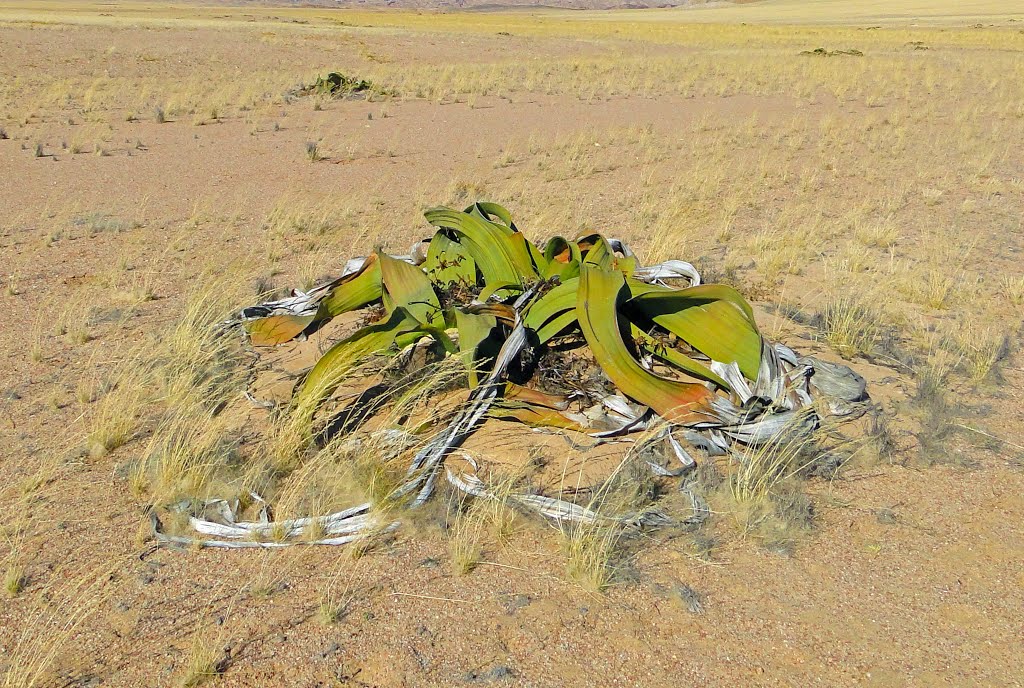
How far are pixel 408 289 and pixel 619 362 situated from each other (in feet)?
4.17

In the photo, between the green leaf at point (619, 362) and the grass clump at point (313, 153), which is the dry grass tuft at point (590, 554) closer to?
the green leaf at point (619, 362)

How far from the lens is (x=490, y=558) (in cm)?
325

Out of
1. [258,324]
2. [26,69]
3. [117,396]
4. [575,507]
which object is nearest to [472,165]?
[258,324]

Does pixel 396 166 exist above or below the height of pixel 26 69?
above

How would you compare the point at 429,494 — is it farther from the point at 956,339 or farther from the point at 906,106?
the point at 906,106

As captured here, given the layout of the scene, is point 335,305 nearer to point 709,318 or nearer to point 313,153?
point 709,318

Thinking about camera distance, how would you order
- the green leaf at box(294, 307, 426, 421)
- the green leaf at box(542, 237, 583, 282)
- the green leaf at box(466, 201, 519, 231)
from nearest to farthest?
the green leaf at box(294, 307, 426, 421) < the green leaf at box(542, 237, 583, 282) < the green leaf at box(466, 201, 519, 231)

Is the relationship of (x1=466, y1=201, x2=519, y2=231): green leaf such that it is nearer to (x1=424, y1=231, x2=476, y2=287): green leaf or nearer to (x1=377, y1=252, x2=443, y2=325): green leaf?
(x1=424, y1=231, x2=476, y2=287): green leaf

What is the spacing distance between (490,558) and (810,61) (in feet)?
89.1

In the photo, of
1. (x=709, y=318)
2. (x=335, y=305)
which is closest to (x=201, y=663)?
(x=335, y=305)

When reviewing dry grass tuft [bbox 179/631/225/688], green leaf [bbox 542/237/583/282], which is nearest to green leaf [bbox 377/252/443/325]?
green leaf [bbox 542/237/583/282]

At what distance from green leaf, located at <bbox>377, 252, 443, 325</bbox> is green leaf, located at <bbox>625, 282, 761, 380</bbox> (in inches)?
41.3

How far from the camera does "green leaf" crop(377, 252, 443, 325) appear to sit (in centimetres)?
450

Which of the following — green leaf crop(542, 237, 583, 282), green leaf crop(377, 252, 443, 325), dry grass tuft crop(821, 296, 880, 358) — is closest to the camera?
green leaf crop(377, 252, 443, 325)
